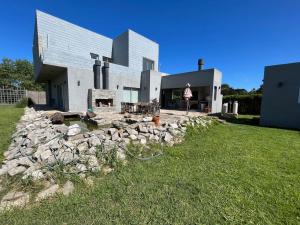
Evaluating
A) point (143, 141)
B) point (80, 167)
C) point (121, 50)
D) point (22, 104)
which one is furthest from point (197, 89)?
point (22, 104)

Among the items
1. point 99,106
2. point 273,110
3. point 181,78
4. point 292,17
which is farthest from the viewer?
point 181,78

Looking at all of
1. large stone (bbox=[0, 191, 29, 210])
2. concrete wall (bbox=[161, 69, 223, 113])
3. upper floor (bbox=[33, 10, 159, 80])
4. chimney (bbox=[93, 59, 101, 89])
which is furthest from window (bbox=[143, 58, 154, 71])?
large stone (bbox=[0, 191, 29, 210])

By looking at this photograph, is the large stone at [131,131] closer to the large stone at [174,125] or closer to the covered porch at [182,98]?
the large stone at [174,125]

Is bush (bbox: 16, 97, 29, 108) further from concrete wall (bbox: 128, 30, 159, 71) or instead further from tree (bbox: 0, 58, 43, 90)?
tree (bbox: 0, 58, 43, 90)

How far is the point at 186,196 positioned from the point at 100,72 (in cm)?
1112

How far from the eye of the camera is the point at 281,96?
8.23 m

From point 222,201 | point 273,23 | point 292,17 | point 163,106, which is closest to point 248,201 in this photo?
point 222,201

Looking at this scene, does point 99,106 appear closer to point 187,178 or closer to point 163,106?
point 163,106

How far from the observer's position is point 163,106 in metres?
16.4

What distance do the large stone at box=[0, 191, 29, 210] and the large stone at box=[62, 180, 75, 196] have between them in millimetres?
470

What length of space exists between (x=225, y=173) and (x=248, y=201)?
806 millimetres

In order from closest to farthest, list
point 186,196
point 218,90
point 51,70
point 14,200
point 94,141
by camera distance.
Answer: point 14,200 → point 186,196 → point 94,141 → point 51,70 → point 218,90

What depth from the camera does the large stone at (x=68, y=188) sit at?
7.54ft

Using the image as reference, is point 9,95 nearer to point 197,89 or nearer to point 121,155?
point 121,155
